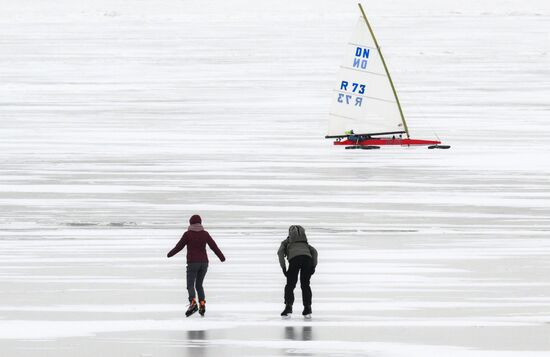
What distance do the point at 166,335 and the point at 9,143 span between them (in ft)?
84.2

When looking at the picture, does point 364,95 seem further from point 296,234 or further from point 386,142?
point 296,234

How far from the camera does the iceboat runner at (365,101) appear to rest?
42.7 meters

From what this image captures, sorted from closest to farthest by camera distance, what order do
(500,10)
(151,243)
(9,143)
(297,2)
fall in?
(151,243), (9,143), (500,10), (297,2)

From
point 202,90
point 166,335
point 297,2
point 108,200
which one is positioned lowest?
point 166,335

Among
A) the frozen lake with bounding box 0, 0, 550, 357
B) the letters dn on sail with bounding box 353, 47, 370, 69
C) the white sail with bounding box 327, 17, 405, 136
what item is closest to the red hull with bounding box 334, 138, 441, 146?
the frozen lake with bounding box 0, 0, 550, 357

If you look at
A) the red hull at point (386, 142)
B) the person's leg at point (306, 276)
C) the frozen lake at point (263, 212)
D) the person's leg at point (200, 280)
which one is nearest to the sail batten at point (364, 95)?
the red hull at point (386, 142)

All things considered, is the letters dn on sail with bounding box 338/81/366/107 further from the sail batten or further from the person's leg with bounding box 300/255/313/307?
the person's leg with bounding box 300/255/313/307

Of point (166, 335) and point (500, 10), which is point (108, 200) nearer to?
point (166, 335)

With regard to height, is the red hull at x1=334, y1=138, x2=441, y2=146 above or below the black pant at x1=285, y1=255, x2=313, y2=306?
above

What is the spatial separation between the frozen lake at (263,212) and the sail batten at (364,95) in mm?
1181

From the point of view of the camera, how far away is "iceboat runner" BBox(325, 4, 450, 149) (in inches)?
1682

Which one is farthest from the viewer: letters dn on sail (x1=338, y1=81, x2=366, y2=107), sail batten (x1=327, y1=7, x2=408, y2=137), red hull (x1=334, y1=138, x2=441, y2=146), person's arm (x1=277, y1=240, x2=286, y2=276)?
letters dn on sail (x1=338, y1=81, x2=366, y2=107)

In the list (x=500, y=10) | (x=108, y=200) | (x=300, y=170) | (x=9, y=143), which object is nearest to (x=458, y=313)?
(x=108, y=200)

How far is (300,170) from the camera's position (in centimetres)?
3347
